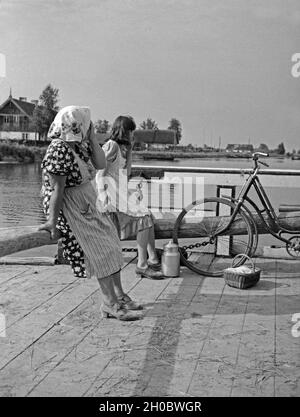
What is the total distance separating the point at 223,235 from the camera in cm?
584

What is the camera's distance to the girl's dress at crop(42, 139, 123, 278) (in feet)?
12.6

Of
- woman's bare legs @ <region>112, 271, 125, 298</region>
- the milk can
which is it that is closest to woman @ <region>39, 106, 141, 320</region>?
woman's bare legs @ <region>112, 271, 125, 298</region>

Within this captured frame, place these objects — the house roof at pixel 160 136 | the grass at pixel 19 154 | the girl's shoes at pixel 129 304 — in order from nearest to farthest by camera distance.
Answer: the girl's shoes at pixel 129 304, the house roof at pixel 160 136, the grass at pixel 19 154

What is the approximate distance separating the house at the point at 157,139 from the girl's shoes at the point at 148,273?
3.81 meters

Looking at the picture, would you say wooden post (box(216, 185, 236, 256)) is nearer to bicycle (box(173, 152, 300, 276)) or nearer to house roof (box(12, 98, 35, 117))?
bicycle (box(173, 152, 300, 276))

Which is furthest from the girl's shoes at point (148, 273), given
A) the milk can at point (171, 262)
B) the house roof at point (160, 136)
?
the house roof at point (160, 136)

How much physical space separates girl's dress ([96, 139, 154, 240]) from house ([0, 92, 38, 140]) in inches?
2955

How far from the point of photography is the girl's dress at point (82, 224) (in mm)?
3836

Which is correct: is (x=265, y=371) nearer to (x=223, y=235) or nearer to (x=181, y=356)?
(x=181, y=356)

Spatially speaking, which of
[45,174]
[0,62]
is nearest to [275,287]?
[45,174]

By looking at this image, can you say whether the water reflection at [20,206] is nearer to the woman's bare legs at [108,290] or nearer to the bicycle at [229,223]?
the bicycle at [229,223]

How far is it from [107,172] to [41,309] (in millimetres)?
1312

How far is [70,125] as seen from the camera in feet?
12.4

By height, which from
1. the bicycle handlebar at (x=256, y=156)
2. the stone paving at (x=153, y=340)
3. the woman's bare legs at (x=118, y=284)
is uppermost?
the bicycle handlebar at (x=256, y=156)
